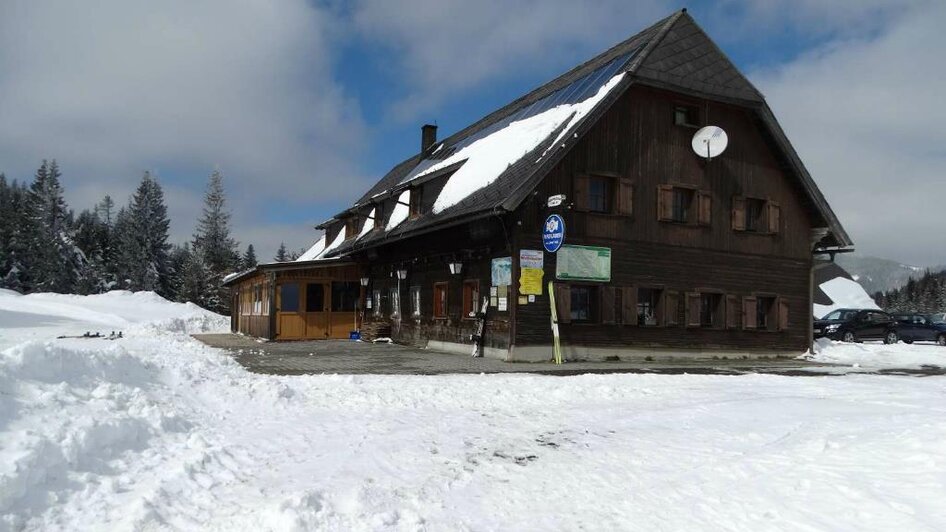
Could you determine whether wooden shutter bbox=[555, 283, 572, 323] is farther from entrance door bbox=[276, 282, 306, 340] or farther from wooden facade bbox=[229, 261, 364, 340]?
entrance door bbox=[276, 282, 306, 340]

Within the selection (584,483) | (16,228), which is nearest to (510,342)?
(584,483)

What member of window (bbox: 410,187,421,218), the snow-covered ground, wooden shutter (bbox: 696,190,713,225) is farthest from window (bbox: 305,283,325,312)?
the snow-covered ground

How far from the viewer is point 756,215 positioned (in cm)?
2089

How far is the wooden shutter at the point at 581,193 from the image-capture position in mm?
17391

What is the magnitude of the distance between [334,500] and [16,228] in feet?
251

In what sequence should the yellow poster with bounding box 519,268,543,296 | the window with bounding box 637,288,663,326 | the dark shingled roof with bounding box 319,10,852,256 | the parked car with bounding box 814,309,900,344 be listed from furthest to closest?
the parked car with bounding box 814,309,900,344
the window with bounding box 637,288,663,326
the dark shingled roof with bounding box 319,10,852,256
the yellow poster with bounding box 519,268,543,296

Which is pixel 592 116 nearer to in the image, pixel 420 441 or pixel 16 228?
pixel 420 441

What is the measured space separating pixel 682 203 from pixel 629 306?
12.4ft

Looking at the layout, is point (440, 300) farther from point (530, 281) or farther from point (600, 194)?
point (600, 194)

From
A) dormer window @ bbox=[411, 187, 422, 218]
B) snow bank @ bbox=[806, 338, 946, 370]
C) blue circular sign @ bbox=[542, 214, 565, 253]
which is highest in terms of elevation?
dormer window @ bbox=[411, 187, 422, 218]

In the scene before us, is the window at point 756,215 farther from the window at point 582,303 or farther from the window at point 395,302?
the window at point 395,302

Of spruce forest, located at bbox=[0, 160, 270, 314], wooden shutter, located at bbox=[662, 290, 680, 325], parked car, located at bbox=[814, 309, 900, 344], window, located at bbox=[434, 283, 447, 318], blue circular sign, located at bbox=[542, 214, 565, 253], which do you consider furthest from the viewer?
spruce forest, located at bbox=[0, 160, 270, 314]

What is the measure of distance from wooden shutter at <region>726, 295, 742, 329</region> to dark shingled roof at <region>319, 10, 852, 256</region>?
438cm

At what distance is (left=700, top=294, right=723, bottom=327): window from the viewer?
19.7 meters
